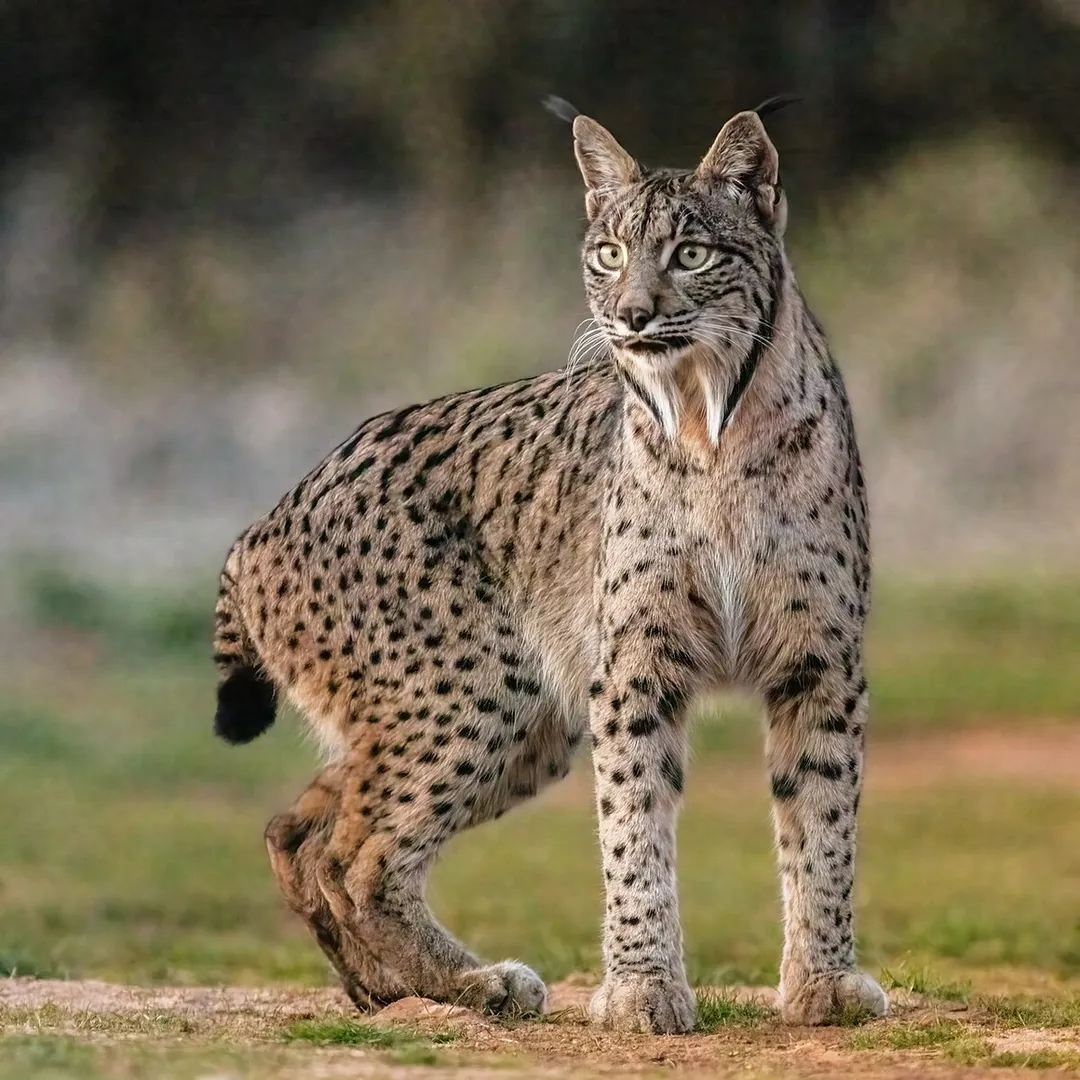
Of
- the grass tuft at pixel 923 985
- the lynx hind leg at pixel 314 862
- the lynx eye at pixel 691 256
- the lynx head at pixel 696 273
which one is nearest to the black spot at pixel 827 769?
the lynx head at pixel 696 273

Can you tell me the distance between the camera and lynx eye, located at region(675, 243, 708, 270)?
5348 millimetres

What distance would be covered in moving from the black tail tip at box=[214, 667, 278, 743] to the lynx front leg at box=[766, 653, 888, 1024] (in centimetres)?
169

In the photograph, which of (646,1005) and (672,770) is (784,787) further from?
(646,1005)

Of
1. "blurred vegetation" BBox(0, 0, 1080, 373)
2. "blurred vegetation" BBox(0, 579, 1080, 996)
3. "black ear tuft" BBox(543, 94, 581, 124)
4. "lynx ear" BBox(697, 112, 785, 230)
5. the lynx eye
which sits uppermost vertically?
"blurred vegetation" BBox(0, 0, 1080, 373)

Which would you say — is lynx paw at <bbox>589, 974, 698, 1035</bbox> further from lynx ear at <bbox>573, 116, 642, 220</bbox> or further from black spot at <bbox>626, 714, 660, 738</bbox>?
lynx ear at <bbox>573, 116, 642, 220</bbox>

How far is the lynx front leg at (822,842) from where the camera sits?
548cm

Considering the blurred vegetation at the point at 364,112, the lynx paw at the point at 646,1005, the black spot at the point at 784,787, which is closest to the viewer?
the lynx paw at the point at 646,1005

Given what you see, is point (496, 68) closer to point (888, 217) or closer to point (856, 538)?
point (888, 217)

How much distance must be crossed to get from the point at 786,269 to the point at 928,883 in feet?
18.5

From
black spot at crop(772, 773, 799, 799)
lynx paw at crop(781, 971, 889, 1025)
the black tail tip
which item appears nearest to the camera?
lynx paw at crop(781, 971, 889, 1025)

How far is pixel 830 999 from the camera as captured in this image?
5.45m

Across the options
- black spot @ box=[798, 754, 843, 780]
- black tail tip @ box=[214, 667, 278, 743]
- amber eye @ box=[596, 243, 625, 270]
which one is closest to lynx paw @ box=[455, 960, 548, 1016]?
black spot @ box=[798, 754, 843, 780]

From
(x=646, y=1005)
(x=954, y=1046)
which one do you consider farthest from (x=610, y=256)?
(x=954, y=1046)

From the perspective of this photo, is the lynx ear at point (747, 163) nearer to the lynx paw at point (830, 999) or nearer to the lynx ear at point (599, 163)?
the lynx ear at point (599, 163)
